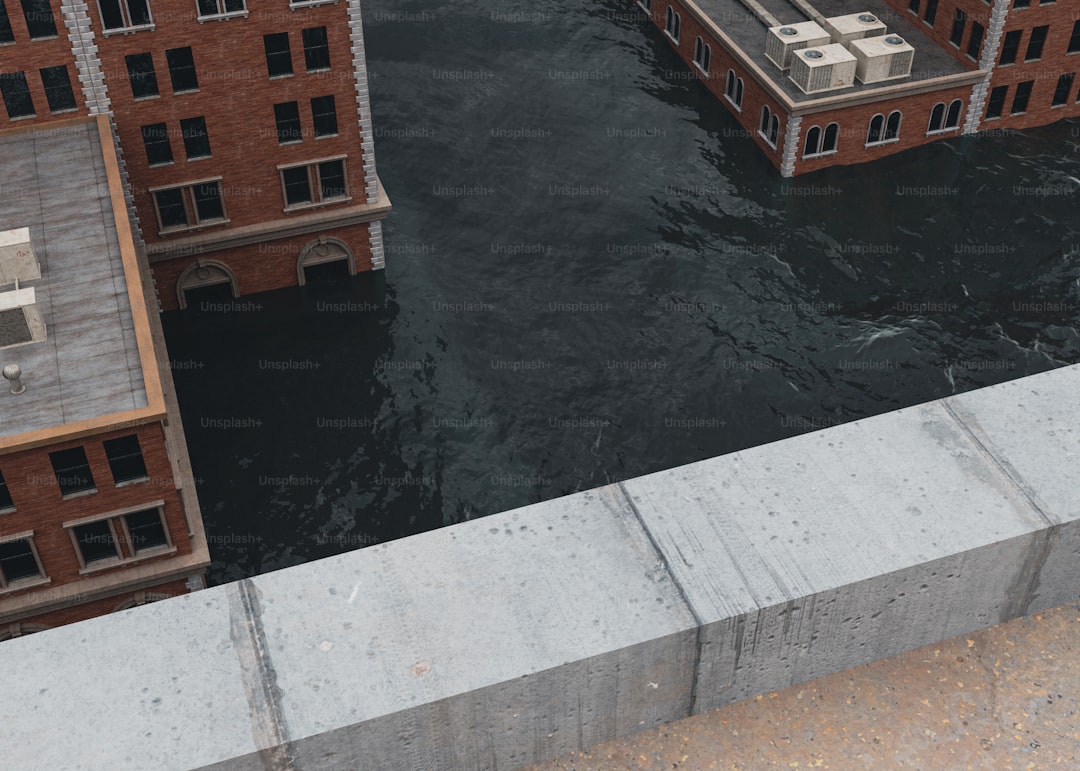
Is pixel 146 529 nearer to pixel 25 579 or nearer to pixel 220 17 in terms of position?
pixel 25 579

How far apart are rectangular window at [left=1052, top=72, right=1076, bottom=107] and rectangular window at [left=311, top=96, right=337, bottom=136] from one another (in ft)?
146

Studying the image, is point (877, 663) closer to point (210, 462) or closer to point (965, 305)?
point (210, 462)

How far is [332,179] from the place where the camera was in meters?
57.1

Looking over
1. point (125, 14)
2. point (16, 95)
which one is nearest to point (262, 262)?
point (16, 95)

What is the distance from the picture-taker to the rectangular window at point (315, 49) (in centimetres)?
5150

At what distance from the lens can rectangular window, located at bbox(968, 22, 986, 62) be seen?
225 ft

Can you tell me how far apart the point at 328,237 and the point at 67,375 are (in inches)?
910

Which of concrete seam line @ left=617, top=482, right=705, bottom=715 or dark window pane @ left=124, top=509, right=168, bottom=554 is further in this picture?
dark window pane @ left=124, top=509, right=168, bottom=554

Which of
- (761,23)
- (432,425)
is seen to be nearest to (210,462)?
(432,425)

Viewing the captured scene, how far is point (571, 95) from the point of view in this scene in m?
77.4

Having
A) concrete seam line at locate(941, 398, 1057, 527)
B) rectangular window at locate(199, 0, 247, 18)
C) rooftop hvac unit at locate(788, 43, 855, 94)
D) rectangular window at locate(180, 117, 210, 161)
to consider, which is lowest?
rooftop hvac unit at locate(788, 43, 855, 94)

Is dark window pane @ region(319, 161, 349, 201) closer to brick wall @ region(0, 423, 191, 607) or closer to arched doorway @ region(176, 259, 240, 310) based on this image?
arched doorway @ region(176, 259, 240, 310)

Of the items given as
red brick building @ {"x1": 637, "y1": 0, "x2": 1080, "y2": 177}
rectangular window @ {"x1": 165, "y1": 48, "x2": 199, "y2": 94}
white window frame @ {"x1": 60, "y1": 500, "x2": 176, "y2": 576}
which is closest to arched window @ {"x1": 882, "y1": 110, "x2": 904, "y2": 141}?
red brick building @ {"x1": 637, "y1": 0, "x2": 1080, "y2": 177}

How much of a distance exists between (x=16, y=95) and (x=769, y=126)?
40984 mm
